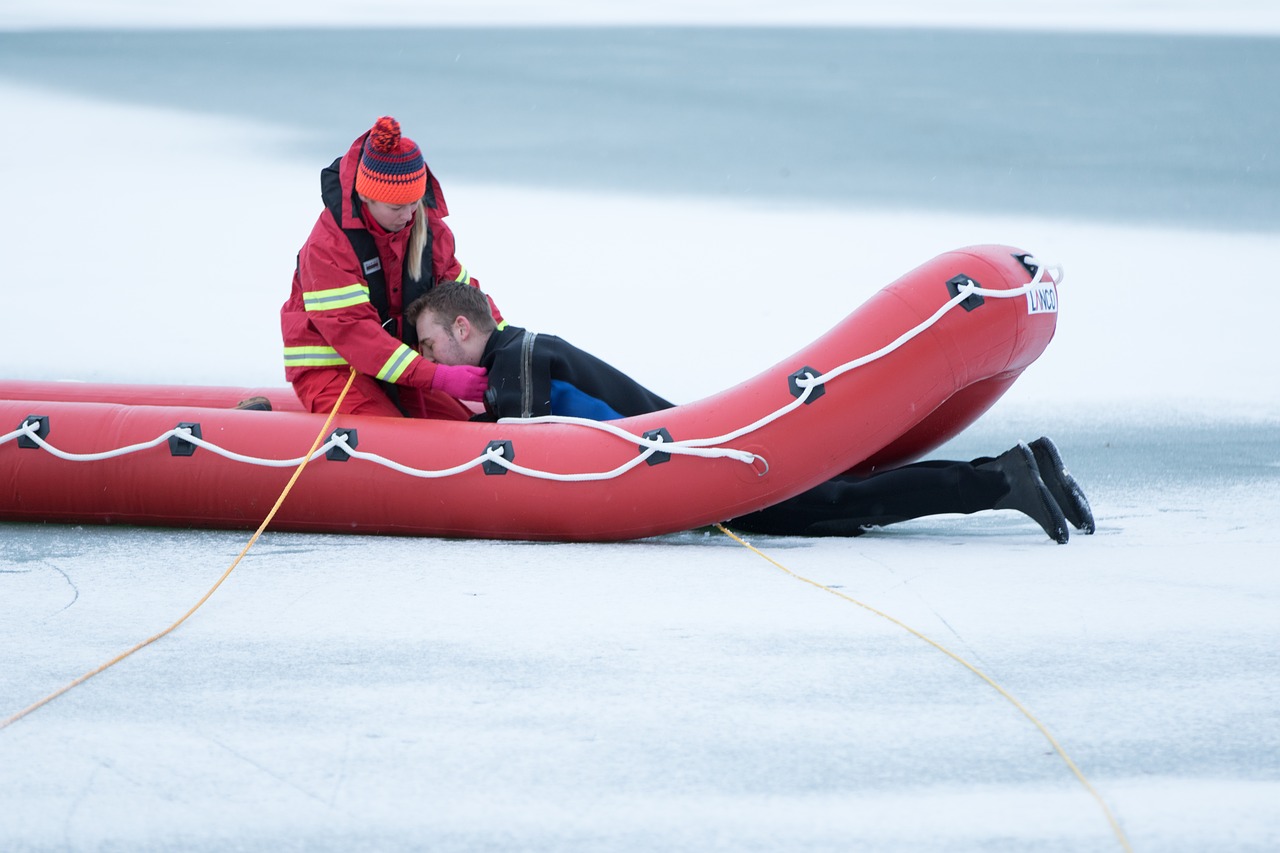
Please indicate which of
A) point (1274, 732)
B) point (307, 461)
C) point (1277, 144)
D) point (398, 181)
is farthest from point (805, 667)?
point (1277, 144)

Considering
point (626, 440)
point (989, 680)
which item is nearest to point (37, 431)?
point (626, 440)

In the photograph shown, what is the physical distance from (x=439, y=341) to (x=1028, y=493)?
115 cm

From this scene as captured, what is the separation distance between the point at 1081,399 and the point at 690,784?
111 inches

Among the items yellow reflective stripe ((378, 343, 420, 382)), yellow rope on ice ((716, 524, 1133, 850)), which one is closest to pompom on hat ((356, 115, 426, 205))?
yellow reflective stripe ((378, 343, 420, 382))

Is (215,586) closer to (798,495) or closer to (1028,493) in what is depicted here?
(798,495)

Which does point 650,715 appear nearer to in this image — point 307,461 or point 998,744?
point 998,744

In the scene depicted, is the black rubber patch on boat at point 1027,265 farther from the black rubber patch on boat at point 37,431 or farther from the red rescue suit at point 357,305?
the black rubber patch on boat at point 37,431

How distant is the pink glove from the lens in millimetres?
2811

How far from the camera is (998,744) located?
182 centimetres

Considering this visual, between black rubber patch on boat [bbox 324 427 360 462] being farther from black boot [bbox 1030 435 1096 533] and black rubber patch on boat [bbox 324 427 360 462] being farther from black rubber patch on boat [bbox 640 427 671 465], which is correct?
black boot [bbox 1030 435 1096 533]

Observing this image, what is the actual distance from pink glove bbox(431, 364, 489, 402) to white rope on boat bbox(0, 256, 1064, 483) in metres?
0.12

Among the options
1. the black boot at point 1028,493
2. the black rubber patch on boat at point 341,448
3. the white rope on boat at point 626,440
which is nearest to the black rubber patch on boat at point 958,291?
the white rope on boat at point 626,440

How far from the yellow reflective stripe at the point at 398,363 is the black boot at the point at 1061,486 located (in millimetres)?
1171

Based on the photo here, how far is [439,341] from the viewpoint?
2900 millimetres
